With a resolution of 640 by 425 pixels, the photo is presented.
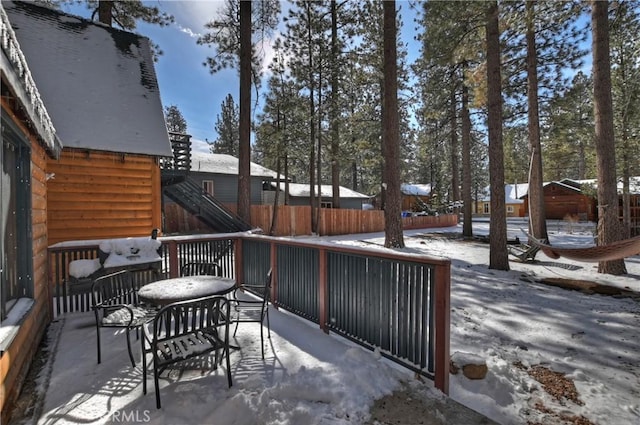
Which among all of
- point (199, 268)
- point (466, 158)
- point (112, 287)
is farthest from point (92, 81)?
point (466, 158)

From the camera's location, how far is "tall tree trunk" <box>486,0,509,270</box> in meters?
7.49

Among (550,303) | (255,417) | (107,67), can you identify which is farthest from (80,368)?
(107,67)

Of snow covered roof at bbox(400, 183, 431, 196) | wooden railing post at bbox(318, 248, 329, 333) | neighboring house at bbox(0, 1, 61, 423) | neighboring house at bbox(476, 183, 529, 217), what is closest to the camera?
neighboring house at bbox(0, 1, 61, 423)

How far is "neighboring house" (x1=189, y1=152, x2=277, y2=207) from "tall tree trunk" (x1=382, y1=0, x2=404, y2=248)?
39.9 ft

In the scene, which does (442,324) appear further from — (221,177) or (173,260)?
(221,177)

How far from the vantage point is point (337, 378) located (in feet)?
8.89

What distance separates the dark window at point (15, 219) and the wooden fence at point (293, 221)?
42.5ft

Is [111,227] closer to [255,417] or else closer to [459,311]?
[255,417]

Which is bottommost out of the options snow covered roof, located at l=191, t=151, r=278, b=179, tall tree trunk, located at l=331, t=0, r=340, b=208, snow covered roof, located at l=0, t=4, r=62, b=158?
snow covered roof, located at l=0, t=4, r=62, b=158

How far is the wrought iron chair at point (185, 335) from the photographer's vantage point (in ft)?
7.57

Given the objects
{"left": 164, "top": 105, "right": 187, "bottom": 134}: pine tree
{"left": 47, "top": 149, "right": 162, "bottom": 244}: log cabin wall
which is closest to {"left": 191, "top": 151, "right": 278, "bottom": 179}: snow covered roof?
{"left": 47, "top": 149, "right": 162, "bottom": 244}: log cabin wall

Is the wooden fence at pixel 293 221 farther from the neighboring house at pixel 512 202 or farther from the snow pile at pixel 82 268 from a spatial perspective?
the neighboring house at pixel 512 202

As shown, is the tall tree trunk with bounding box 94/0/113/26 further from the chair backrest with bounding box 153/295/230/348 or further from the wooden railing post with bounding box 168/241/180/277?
the chair backrest with bounding box 153/295/230/348

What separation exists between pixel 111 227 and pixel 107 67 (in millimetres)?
4523
